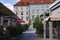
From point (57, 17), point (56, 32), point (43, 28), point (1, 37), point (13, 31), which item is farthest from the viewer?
point (43, 28)

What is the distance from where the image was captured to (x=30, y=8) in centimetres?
10038

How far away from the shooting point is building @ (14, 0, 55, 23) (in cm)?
9731

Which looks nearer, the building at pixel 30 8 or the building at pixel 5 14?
the building at pixel 5 14

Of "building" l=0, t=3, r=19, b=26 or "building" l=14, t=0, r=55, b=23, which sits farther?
"building" l=14, t=0, r=55, b=23

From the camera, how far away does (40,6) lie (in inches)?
3861

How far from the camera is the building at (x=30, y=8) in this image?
319ft

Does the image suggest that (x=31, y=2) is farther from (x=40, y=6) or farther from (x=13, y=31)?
(x=13, y=31)

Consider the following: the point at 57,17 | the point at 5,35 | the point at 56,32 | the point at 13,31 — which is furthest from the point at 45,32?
the point at 57,17

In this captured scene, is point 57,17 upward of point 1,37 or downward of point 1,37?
upward

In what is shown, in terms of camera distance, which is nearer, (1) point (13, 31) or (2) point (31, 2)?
(1) point (13, 31)

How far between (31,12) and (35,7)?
285 centimetres

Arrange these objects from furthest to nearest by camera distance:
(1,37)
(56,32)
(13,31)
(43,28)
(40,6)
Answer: (40,6)
(43,28)
(56,32)
(13,31)
(1,37)

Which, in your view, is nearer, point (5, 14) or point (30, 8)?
point (5, 14)

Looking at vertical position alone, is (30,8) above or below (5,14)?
above
